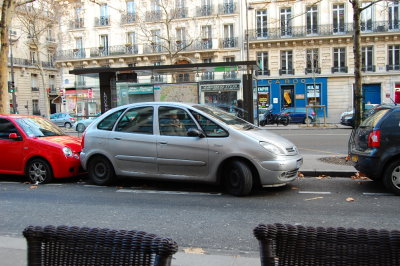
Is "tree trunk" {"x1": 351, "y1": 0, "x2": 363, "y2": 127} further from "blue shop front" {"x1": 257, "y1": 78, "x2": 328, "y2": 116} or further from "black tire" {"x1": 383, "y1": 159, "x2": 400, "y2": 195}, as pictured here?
"blue shop front" {"x1": 257, "y1": 78, "x2": 328, "y2": 116}

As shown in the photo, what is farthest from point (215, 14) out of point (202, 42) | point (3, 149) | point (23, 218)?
point (23, 218)

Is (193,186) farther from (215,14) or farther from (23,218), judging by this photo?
(215,14)

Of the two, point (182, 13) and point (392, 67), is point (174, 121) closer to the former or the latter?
point (182, 13)

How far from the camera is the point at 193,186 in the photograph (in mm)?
7691

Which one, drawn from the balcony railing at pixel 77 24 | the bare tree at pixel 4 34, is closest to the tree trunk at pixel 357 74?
the bare tree at pixel 4 34

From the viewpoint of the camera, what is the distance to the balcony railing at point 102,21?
140 ft

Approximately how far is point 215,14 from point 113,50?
39.2ft

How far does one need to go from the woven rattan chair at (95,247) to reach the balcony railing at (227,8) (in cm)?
3898

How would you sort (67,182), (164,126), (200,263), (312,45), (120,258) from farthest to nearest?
(312,45) → (67,182) → (164,126) → (200,263) → (120,258)

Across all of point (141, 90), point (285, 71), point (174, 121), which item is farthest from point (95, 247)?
point (285, 71)

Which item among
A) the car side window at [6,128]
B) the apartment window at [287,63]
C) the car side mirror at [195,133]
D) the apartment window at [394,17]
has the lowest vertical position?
the car side mirror at [195,133]

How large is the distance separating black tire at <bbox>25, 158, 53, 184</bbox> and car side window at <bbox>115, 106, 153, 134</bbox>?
190 cm

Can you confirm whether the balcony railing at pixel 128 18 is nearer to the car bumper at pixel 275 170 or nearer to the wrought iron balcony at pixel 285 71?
the wrought iron balcony at pixel 285 71

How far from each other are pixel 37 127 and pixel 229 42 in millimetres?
31928
